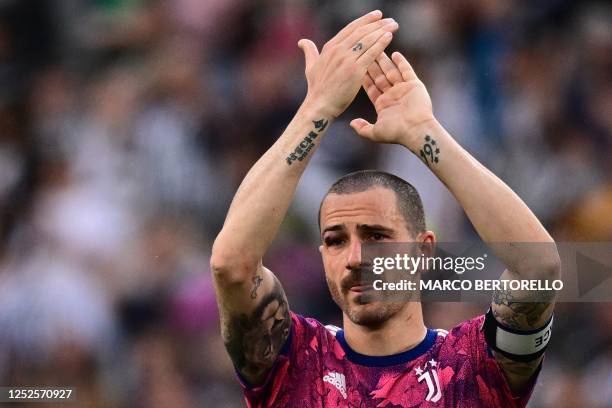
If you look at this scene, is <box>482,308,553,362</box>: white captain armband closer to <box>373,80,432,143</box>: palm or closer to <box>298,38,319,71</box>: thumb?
<box>373,80,432,143</box>: palm

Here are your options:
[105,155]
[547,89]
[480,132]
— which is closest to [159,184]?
[105,155]

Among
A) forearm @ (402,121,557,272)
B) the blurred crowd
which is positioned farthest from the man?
the blurred crowd

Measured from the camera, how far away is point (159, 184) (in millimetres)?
8797

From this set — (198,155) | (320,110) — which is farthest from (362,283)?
(198,155)

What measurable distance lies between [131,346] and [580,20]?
4.24m

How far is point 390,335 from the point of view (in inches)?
176

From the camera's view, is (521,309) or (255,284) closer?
(521,309)

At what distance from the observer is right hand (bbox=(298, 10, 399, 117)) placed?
14.6 ft

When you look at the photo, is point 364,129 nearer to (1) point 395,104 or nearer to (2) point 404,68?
(1) point 395,104

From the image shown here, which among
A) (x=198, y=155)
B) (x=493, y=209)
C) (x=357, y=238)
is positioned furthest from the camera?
(x=198, y=155)

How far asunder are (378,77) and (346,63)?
25 cm

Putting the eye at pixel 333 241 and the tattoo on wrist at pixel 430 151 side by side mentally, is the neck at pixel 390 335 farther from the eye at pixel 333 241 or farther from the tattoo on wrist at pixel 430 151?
the tattoo on wrist at pixel 430 151

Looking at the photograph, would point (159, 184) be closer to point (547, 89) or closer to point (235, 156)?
point (235, 156)

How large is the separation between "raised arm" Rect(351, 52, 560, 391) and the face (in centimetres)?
26
